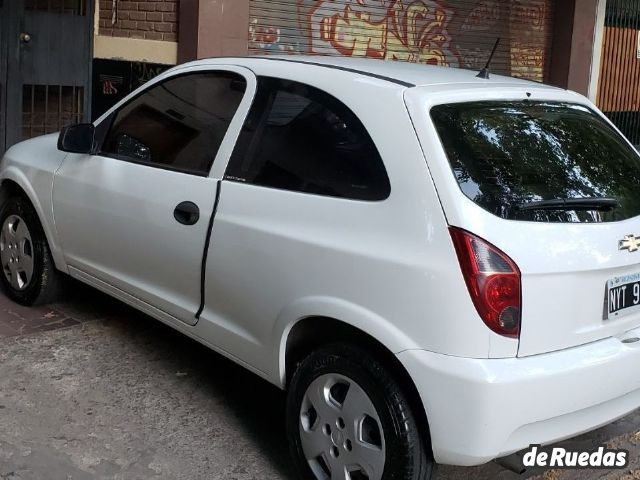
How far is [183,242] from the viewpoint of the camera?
156 inches

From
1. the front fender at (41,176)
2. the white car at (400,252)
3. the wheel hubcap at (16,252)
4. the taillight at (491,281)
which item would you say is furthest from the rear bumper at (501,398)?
the wheel hubcap at (16,252)

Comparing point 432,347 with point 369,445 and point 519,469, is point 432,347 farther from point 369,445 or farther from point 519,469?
point 519,469

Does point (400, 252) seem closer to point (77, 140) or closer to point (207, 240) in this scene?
point (207, 240)

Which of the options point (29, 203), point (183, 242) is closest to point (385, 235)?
point (183, 242)

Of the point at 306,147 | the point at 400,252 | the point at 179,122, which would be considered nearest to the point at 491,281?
the point at 400,252

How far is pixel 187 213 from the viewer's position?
155 inches

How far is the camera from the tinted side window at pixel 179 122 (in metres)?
4.04

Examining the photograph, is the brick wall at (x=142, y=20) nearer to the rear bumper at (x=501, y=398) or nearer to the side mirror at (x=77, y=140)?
the side mirror at (x=77, y=140)

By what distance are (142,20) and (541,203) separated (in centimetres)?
630

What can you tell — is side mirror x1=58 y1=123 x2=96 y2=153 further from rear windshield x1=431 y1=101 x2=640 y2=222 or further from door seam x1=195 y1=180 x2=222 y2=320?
rear windshield x1=431 y1=101 x2=640 y2=222

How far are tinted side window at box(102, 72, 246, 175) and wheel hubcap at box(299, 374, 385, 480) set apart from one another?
1.25 m

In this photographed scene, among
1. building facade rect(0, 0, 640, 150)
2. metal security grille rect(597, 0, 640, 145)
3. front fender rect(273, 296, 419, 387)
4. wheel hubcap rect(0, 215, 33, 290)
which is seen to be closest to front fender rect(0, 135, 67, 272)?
wheel hubcap rect(0, 215, 33, 290)

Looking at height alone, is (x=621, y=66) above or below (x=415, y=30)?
below

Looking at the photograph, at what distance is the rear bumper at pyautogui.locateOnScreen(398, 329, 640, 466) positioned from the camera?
9.41ft
